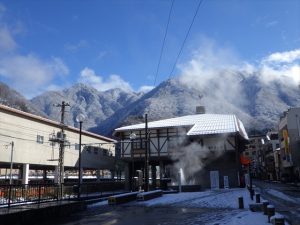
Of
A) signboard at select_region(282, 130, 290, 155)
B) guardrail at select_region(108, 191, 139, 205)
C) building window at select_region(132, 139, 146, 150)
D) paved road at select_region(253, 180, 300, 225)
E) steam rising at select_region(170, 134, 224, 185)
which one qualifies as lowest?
paved road at select_region(253, 180, 300, 225)

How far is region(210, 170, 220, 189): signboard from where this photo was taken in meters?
41.1

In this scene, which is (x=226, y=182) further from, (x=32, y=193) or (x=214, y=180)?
(x=32, y=193)

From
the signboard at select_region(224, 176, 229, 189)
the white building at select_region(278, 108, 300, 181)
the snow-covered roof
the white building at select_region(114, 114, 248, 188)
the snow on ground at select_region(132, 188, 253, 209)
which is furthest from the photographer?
the white building at select_region(278, 108, 300, 181)

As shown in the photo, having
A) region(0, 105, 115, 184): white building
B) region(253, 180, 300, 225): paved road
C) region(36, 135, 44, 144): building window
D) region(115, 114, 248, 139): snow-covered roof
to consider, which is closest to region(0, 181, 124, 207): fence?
region(0, 105, 115, 184): white building

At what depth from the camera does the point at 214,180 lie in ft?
135

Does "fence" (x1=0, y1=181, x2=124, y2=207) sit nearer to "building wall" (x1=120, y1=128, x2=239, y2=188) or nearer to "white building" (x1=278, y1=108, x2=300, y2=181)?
"building wall" (x1=120, y1=128, x2=239, y2=188)

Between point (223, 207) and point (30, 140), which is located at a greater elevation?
point (30, 140)

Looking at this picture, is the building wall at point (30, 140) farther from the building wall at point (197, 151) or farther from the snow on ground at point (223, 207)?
the snow on ground at point (223, 207)

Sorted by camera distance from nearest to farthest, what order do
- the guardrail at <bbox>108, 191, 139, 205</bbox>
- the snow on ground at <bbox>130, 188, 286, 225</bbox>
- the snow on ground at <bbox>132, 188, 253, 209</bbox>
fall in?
the snow on ground at <bbox>130, 188, 286, 225</bbox>, the snow on ground at <bbox>132, 188, 253, 209</bbox>, the guardrail at <bbox>108, 191, 139, 205</bbox>

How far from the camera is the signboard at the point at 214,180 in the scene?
135 feet

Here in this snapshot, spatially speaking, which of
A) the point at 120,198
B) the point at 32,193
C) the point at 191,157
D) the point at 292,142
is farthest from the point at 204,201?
the point at 292,142

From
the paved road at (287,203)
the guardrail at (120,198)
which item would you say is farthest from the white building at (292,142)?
the guardrail at (120,198)

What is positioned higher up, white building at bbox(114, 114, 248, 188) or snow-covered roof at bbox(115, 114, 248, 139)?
snow-covered roof at bbox(115, 114, 248, 139)

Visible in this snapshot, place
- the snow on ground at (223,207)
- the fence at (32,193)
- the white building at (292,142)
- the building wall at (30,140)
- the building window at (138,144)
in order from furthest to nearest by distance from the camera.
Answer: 1. the white building at (292,142)
2. the building window at (138,144)
3. the building wall at (30,140)
4. the fence at (32,193)
5. the snow on ground at (223,207)
